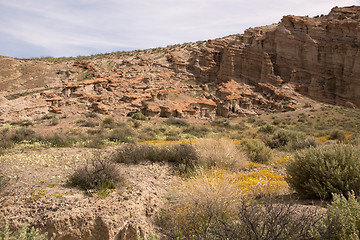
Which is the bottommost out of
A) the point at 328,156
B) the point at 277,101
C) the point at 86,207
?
the point at 277,101

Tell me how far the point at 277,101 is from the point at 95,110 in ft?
81.2

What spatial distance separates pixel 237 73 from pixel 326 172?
34719 mm

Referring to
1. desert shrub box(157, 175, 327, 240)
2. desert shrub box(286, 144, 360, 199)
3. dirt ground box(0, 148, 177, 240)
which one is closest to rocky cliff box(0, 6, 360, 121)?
dirt ground box(0, 148, 177, 240)

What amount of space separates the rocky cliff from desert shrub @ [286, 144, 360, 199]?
2400 cm

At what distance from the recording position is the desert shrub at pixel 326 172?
4.40m

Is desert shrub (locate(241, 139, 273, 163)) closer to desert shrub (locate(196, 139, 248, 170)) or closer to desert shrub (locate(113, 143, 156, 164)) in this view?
desert shrub (locate(196, 139, 248, 170))

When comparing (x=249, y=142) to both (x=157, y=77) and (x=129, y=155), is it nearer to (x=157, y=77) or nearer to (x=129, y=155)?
(x=129, y=155)

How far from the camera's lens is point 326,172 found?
15.0ft

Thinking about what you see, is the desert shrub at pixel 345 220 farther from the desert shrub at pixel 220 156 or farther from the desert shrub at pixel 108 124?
the desert shrub at pixel 108 124

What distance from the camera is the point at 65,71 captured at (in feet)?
127

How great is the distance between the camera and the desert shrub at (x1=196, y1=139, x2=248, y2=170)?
305 inches

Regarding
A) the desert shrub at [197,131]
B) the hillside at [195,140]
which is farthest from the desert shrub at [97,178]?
the desert shrub at [197,131]

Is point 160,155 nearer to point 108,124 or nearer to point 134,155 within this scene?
point 134,155

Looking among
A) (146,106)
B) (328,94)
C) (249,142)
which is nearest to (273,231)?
(249,142)
